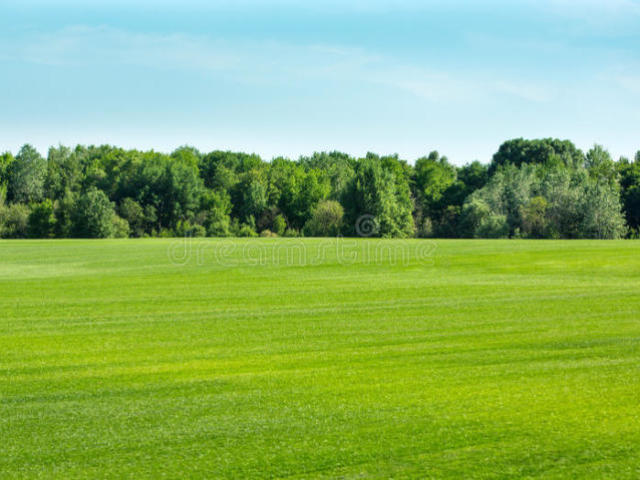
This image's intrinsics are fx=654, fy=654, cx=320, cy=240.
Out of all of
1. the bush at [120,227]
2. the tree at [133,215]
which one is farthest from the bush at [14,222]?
the tree at [133,215]

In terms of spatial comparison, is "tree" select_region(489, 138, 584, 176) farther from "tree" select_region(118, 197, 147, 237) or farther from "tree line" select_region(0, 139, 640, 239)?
"tree" select_region(118, 197, 147, 237)

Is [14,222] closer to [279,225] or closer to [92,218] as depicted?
[92,218]

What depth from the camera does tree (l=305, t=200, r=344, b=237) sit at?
8814 centimetres

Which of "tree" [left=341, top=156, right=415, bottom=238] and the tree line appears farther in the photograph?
"tree" [left=341, top=156, right=415, bottom=238]

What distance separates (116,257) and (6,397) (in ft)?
96.4

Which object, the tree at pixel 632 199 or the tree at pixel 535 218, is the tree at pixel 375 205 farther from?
the tree at pixel 632 199

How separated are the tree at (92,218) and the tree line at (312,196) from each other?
0.41 ft

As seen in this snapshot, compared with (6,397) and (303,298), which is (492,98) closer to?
(303,298)

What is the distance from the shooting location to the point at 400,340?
40.4 ft

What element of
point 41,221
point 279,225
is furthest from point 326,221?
point 41,221

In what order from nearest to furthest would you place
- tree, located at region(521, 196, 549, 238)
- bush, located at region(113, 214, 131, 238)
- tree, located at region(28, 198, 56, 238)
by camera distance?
tree, located at region(521, 196, 549, 238) < bush, located at region(113, 214, 131, 238) < tree, located at region(28, 198, 56, 238)

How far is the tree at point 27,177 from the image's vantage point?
317ft

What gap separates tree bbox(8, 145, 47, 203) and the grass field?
83180 millimetres

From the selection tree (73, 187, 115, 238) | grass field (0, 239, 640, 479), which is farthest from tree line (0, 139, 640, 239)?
grass field (0, 239, 640, 479)
